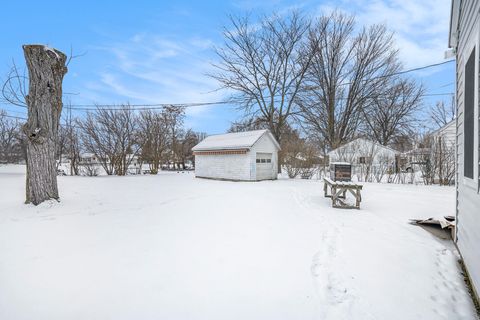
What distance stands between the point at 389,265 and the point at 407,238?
4.96 feet

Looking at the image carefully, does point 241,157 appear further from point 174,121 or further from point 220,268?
point 174,121

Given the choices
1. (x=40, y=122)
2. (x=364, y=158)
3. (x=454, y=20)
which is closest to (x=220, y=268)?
(x=454, y=20)

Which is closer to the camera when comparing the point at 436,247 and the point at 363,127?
the point at 436,247

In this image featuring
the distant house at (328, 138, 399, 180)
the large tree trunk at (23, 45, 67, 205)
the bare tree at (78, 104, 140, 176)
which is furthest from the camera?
the bare tree at (78, 104, 140, 176)

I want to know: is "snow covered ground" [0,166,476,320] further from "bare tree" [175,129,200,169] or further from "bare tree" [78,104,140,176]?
"bare tree" [175,129,200,169]

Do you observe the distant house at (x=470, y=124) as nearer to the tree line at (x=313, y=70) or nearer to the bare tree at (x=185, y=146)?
the tree line at (x=313, y=70)

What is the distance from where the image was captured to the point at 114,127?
64.5 feet

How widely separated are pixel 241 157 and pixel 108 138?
1147 centimetres

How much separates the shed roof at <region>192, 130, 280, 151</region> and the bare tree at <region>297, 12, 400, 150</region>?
324 inches

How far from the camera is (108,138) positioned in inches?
768

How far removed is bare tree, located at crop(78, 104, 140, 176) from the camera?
1945 cm

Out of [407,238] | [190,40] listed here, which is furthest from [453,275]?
[190,40]

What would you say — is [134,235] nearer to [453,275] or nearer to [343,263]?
[343,263]

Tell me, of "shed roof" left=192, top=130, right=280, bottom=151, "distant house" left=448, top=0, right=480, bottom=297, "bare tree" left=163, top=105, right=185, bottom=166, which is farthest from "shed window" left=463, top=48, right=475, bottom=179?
"bare tree" left=163, top=105, right=185, bottom=166
